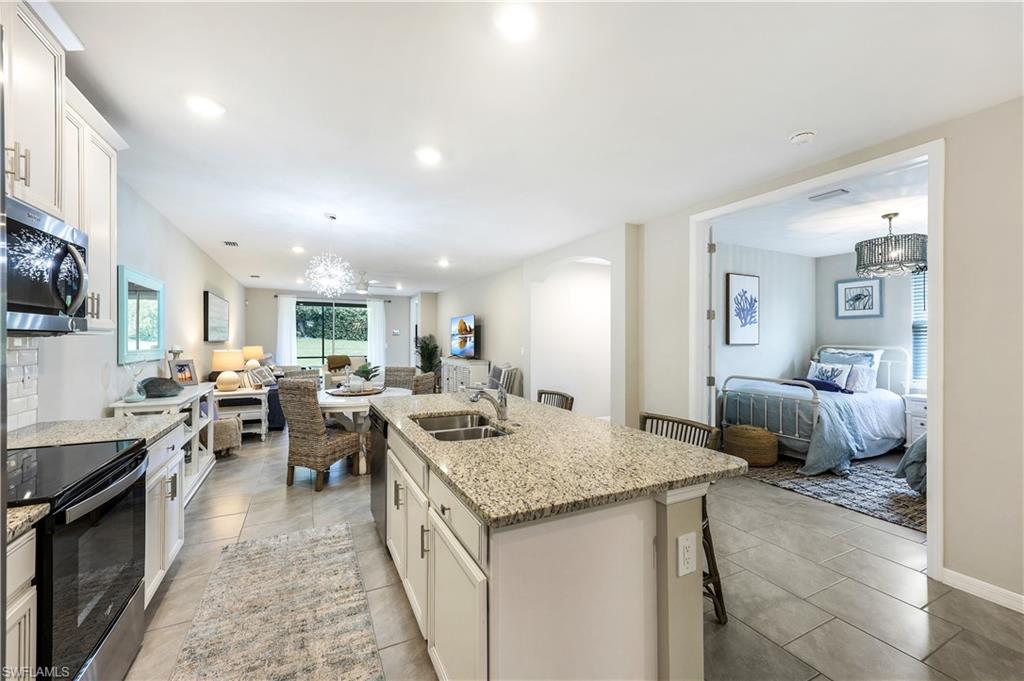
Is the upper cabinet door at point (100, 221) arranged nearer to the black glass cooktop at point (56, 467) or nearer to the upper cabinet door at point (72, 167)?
the upper cabinet door at point (72, 167)

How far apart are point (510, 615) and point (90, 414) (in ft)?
10.1

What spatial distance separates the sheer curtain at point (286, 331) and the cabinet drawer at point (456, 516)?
372 inches

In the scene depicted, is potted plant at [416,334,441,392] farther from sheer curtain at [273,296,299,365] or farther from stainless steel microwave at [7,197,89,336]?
stainless steel microwave at [7,197,89,336]

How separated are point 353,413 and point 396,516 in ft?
7.25

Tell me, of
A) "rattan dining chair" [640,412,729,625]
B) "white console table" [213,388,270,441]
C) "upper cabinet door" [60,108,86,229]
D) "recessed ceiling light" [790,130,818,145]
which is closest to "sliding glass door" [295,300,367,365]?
"white console table" [213,388,270,441]

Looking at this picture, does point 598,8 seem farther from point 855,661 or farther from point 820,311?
point 820,311

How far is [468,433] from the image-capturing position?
2305 millimetres

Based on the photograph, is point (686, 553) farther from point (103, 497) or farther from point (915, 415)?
point (915, 415)

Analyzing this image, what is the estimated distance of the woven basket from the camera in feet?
13.8

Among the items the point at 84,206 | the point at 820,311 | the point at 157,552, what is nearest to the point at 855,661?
the point at 157,552

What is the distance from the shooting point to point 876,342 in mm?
5715

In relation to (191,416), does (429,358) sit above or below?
above

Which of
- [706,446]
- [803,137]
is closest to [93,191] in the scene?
[706,446]

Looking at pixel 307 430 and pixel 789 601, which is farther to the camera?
pixel 307 430
